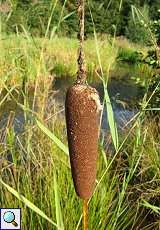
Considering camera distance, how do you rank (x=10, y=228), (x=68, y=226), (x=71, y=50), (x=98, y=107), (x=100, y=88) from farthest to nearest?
(x=71, y=50), (x=100, y=88), (x=68, y=226), (x=10, y=228), (x=98, y=107)

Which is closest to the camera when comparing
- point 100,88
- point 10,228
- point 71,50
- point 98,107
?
point 98,107

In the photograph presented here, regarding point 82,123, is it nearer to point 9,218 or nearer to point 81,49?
point 81,49

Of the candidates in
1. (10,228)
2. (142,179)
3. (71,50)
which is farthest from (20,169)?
(71,50)

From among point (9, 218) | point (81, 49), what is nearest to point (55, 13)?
point (9, 218)

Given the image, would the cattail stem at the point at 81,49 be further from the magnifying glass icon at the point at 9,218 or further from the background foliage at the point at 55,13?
the magnifying glass icon at the point at 9,218

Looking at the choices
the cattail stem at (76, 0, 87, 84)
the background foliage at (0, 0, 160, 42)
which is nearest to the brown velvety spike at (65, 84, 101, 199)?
the cattail stem at (76, 0, 87, 84)

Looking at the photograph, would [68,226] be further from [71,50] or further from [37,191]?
[71,50]

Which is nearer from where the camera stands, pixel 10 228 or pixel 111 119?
pixel 111 119

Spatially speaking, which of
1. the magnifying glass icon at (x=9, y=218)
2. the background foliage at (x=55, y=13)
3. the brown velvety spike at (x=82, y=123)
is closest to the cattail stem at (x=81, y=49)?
the brown velvety spike at (x=82, y=123)
